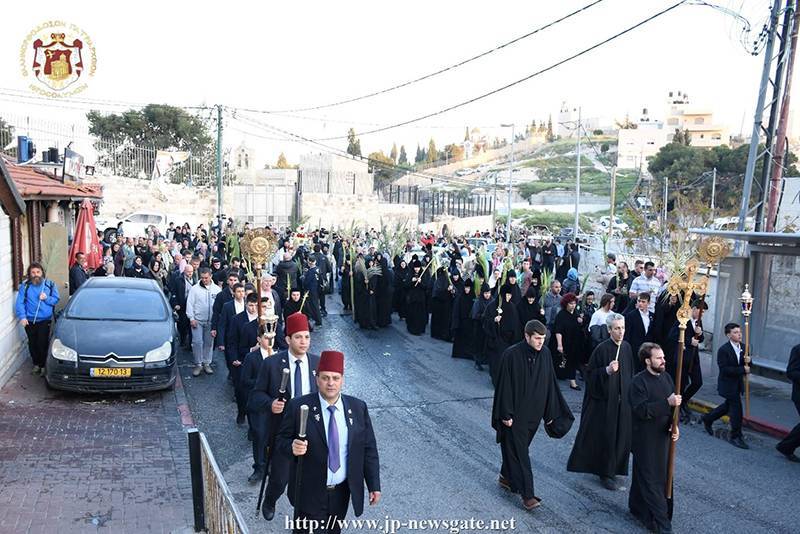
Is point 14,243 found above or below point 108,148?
below

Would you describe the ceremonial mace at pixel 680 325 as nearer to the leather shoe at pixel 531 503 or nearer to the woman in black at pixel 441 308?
the leather shoe at pixel 531 503

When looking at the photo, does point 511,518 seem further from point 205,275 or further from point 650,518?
point 205,275

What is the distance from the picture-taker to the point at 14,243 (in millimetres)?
11695

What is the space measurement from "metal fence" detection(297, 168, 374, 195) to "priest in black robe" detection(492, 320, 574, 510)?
1282 inches

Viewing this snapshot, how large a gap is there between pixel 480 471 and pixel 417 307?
8.40 m

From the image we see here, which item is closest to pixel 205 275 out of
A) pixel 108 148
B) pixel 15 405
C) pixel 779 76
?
pixel 15 405

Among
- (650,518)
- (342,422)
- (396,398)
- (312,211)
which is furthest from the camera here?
(312,211)

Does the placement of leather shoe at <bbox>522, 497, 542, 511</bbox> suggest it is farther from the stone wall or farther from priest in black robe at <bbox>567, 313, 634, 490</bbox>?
the stone wall

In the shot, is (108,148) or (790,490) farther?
(108,148)

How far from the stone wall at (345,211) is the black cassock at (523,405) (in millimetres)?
29439

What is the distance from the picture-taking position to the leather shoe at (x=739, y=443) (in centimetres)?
872

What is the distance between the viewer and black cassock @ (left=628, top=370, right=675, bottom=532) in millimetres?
6320

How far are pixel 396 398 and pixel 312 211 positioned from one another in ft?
91.8

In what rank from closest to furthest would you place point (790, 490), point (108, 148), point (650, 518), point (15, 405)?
1. point (650, 518)
2. point (790, 490)
3. point (15, 405)
4. point (108, 148)
